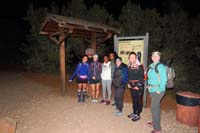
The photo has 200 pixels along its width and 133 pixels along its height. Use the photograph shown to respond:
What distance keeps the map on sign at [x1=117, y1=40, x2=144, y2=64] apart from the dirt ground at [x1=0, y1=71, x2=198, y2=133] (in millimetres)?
1844

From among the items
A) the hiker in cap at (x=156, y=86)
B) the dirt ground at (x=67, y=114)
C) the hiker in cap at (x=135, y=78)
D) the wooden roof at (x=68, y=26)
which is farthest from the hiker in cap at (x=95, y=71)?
the hiker in cap at (x=156, y=86)

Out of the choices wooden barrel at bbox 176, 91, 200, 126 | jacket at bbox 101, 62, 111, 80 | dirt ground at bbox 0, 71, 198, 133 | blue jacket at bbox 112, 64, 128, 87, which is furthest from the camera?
jacket at bbox 101, 62, 111, 80

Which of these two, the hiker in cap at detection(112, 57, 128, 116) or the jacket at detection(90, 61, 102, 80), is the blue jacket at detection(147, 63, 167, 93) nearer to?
the hiker in cap at detection(112, 57, 128, 116)

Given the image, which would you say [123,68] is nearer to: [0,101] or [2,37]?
[0,101]

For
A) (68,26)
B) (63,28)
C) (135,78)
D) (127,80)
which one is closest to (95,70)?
(127,80)

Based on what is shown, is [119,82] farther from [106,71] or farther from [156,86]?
[156,86]

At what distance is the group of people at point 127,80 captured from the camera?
577 cm

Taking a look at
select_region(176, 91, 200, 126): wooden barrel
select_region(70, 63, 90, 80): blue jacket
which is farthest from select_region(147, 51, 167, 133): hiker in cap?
select_region(70, 63, 90, 80): blue jacket

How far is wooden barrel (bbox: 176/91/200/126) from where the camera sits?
648 cm

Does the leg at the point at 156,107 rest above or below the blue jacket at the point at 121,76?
below

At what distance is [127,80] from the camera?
23.6 ft

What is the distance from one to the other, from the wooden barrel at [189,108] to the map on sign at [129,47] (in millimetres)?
1950

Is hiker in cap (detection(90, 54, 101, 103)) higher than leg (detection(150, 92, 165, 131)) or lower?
higher

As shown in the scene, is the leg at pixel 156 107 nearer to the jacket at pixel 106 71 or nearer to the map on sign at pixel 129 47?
the map on sign at pixel 129 47
